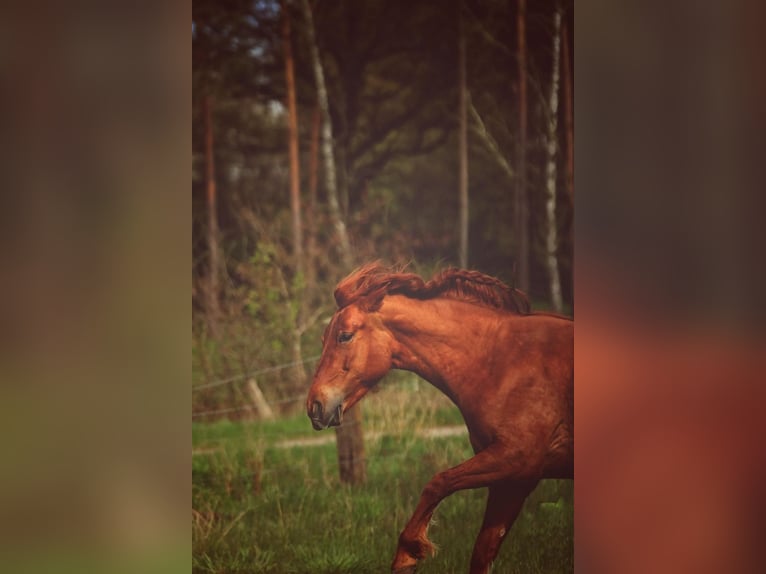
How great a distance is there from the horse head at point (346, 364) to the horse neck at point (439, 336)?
0.07 m

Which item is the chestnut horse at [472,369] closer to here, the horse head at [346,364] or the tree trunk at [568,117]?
the horse head at [346,364]

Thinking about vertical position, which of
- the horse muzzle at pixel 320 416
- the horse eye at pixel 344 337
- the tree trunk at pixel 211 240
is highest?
the tree trunk at pixel 211 240

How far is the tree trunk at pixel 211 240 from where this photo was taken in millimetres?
3062

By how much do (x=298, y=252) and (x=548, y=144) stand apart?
3.70ft

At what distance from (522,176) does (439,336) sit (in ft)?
2.45

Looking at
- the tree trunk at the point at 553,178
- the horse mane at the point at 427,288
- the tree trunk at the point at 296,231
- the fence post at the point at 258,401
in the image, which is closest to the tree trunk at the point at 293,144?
the tree trunk at the point at 296,231

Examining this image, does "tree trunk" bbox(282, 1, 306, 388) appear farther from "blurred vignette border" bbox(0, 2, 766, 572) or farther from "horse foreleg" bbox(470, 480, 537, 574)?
"horse foreleg" bbox(470, 480, 537, 574)

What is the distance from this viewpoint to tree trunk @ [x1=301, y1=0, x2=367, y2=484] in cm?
310

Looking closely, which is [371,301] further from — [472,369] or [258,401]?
[258,401]
